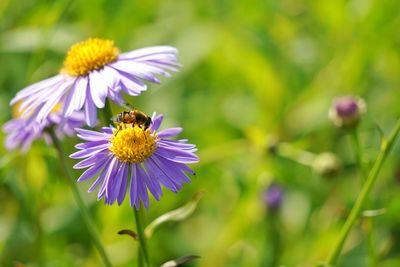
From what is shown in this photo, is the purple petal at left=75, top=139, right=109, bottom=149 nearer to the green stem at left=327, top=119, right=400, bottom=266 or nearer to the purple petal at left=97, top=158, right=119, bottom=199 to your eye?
the purple petal at left=97, top=158, right=119, bottom=199

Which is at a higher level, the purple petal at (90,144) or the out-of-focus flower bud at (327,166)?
the purple petal at (90,144)

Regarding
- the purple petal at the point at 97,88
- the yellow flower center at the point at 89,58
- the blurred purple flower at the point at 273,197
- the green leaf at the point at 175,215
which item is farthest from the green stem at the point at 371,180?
the blurred purple flower at the point at 273,197

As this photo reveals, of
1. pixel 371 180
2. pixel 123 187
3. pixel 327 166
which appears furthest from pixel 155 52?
pixel 327 166

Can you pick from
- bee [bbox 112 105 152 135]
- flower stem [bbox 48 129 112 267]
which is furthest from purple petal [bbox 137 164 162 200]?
flower stem [bbox 48 129 112 267]

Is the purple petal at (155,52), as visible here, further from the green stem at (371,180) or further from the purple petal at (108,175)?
the green stem at (371,180)

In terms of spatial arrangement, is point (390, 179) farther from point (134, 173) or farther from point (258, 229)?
point (134, 173)

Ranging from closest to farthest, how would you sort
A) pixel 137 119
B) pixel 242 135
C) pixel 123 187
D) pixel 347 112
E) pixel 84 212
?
pixel 123 187, pixel 137 119, pixel 84 212, pixel 347 112, pixel 242 135

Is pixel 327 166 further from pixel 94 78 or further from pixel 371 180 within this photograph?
pixel 94 78
